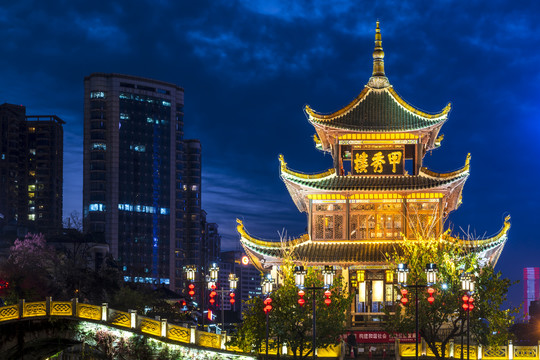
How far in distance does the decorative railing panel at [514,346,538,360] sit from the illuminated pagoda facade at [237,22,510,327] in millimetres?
10276

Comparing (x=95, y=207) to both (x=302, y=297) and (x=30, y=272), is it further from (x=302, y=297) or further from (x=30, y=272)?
(x=302, y=297)

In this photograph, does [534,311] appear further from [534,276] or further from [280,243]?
[280,243]

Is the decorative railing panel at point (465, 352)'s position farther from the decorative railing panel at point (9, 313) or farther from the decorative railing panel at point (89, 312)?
the decorative railing panel at point (9, 313)

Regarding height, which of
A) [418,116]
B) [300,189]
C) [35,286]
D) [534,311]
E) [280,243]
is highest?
[418,116]

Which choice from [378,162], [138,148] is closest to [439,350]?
[378,162]

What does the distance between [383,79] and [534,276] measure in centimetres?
10777

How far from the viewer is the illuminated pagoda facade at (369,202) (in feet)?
143

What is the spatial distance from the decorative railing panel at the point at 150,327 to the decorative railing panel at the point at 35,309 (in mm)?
4817

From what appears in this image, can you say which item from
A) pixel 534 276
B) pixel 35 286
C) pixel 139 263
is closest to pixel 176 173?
pixel 139 263

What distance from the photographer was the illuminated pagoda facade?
43.7m

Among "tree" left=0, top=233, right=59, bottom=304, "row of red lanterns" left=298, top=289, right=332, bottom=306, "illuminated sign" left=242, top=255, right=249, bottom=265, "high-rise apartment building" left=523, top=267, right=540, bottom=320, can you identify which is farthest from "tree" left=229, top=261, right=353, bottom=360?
Result: "high-rise apartment building" left=523, top=267, right=540, bottom=320

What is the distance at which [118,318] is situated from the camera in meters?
34.8

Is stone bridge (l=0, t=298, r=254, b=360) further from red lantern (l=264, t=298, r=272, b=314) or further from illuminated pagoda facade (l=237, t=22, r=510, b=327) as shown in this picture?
illuminated pagoda facade (l=237, t=22, r=510, b=327)

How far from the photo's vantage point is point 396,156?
45.7 metres
